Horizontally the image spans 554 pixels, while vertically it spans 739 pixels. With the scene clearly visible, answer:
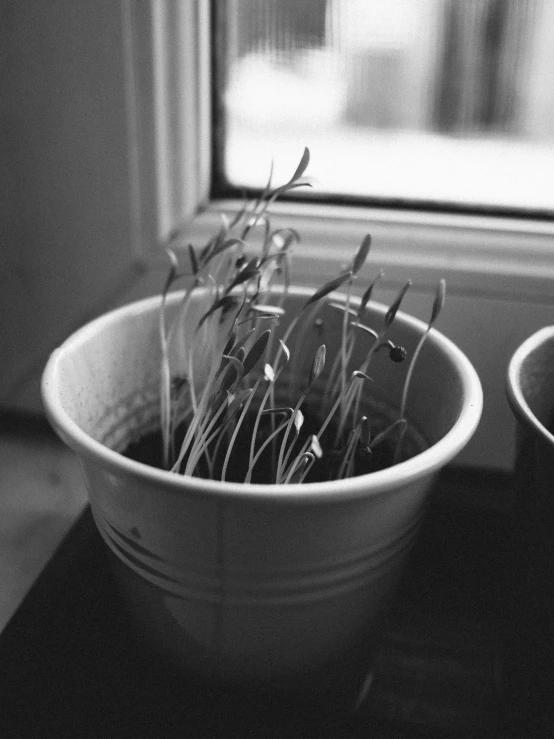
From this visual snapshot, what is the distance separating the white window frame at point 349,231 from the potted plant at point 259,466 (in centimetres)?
11

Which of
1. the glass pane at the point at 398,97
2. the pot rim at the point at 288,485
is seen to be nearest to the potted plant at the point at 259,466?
the pot rim at the point at 288,485

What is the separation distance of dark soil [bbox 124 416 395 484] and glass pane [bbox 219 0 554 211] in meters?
0.29

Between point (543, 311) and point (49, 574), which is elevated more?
point (543, 311)

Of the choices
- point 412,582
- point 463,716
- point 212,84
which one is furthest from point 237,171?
point 463,716

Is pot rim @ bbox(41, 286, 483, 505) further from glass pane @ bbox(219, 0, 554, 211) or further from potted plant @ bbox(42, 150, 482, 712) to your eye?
glass pane @ bbox(219, 0, 554, 211)

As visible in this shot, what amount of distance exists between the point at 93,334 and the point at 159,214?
19 cm

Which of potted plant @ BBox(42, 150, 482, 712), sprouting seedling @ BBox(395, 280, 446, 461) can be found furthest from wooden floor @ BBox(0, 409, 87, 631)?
sprouting seedling @ BBox(395, 280, 446, 461)

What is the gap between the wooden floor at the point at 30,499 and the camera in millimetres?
630

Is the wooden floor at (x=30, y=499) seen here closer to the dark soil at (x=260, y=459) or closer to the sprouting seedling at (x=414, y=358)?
the dark soil at (x=260, y=459)

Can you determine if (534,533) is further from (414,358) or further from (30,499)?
(30,499)

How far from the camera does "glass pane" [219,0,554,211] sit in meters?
0.71

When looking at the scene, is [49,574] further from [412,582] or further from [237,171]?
[237,171]

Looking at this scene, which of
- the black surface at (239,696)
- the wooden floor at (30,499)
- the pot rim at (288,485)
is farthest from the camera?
the wooden floor at (30,499)

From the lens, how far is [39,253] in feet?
2.36
